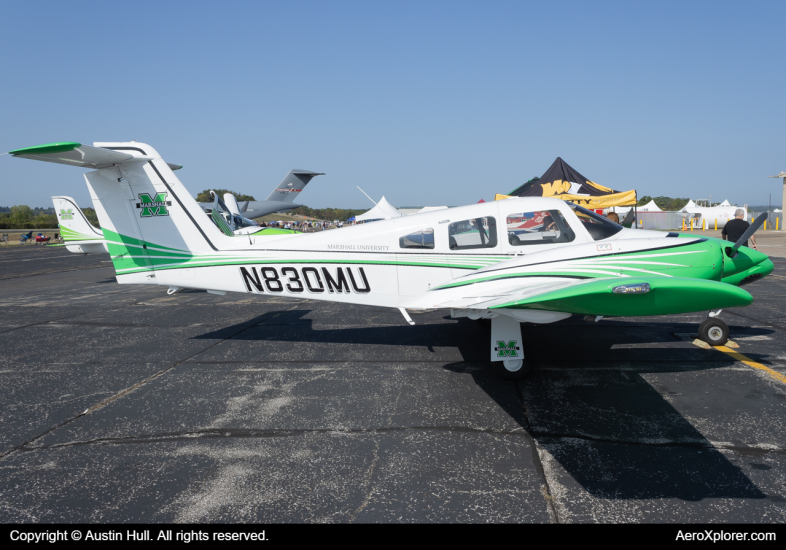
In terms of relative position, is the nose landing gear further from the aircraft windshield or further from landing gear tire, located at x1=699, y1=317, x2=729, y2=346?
landing gear tire, located at x1=699, y1=317, x2=729, y2=346

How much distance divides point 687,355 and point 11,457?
25.4ft

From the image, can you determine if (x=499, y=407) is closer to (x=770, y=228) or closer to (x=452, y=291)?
(x=452, y=291)

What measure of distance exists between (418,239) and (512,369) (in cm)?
221

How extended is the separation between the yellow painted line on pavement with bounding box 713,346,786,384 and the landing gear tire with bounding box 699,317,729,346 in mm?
92

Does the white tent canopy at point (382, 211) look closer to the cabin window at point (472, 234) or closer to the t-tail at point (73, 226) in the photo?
the t-tail at point (73, 226)

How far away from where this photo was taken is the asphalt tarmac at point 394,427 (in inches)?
125

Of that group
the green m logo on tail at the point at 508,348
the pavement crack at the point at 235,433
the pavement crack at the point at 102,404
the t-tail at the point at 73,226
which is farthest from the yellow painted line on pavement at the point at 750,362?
the t-tail at the point at 73,226

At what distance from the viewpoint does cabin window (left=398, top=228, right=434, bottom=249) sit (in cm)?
644

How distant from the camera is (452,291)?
579 cm

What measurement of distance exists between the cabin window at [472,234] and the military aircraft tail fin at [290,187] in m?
26.4

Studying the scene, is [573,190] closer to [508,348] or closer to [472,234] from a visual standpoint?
[472,234]

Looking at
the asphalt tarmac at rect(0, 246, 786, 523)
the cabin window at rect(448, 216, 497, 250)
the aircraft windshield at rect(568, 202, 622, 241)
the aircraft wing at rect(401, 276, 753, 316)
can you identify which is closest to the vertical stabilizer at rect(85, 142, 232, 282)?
the asphalt tarmac at rect(0, 246, 786, 523)

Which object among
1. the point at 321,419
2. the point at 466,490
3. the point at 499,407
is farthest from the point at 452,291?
the point at 466,490

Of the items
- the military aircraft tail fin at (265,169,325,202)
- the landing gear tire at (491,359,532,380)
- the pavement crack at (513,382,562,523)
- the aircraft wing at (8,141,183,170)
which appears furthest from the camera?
the military aircraft tail fin at (265,169,325,202)
